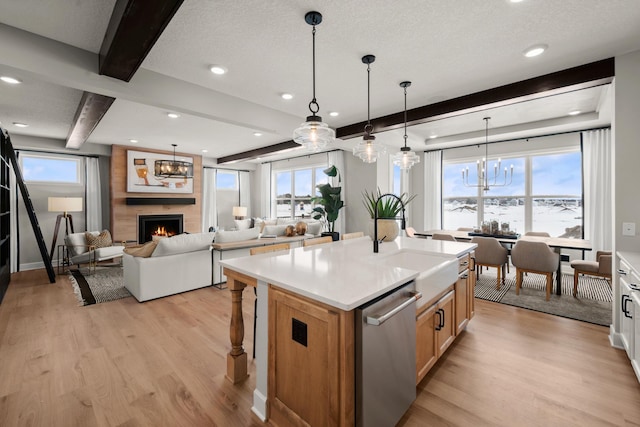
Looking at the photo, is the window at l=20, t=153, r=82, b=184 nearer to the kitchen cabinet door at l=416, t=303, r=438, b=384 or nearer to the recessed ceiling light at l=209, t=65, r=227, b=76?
the recessed ceiling light at l=209, t=65, r=227, b=76

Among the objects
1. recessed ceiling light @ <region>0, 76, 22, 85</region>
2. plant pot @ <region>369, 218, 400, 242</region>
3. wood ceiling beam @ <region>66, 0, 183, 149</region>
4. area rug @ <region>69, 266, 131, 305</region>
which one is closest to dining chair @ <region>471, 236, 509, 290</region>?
plant pot @ <region>369, 218, 400, 242</region>

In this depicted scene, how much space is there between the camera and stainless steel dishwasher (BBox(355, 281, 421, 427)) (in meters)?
1.30

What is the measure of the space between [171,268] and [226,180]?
5.45 m

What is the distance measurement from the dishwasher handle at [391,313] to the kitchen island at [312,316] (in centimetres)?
8

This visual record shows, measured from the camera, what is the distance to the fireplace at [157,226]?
671 cm

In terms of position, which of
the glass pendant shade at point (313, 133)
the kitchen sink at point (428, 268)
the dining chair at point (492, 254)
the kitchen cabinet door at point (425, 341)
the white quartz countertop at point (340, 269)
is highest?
the glass pendant shade at point (313, 133)

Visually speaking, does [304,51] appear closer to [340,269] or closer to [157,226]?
[340,269]

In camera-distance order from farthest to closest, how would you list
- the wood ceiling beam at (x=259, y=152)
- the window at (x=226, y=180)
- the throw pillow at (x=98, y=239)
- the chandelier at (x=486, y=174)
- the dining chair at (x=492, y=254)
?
the window at (x=226, y=180) → the wood ceiling beam at (x=259, y=152) → the chandelier at (x=486, y=174) → the throw pillow at (x=98, y=239) → the dining chair at (x=492, y=254)

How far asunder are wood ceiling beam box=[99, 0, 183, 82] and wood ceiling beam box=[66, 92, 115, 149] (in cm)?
88

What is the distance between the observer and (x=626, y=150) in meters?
2.45

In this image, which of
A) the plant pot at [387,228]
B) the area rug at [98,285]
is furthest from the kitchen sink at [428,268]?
the area rug at [98,285]

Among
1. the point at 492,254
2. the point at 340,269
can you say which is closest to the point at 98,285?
the point at 340,269

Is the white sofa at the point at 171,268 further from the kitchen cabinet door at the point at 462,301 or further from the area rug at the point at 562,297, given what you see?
the area rug at the point at 562,297

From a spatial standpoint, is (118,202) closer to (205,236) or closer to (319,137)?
(205,236)
